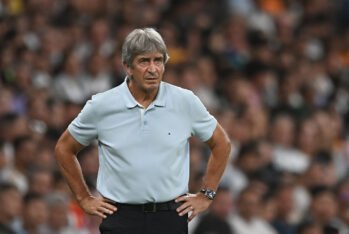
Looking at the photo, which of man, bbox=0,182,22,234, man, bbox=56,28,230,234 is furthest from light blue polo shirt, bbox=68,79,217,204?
man, bbox=0,182,22,234

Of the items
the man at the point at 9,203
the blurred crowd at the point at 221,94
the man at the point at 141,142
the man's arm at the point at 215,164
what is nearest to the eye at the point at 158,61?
the man at the point at 141,142

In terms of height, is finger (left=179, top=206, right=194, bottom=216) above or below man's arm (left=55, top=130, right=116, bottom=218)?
below

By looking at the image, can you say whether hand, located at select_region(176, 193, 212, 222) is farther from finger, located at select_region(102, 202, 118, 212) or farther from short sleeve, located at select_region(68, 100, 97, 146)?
short sleeve, located at select_region(68, 100, 97, 146)

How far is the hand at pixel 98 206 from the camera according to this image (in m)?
7.34

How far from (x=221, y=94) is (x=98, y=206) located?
7699 mm

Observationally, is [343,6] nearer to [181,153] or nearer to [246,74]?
[246,74]

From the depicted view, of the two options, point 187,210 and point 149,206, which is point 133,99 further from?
point 187,210

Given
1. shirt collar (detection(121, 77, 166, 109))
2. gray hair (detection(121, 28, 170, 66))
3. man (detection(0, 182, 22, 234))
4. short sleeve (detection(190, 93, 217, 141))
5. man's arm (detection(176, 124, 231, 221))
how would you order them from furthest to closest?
1. man (detection(0, 182, 22, 234))
2. man's arm (detection(176, 124, 231, 221))
3. short sleeve (detection(190, 93, 217, 141))
4. shirt collar (detection(121, 77, 166, 109))
5. gray hair (detection(121, 28, 170, 66))

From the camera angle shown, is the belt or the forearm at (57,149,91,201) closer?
the belt

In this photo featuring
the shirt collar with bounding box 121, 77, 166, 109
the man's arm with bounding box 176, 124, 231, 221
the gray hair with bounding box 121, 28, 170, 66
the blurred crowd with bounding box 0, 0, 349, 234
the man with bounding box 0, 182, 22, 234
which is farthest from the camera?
the blurred crowd with bounding box 0, 0, 349, 234

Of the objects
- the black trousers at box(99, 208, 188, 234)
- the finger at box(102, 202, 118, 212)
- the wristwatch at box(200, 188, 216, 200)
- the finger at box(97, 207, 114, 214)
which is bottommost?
the black trousers at box(99, 208, 188, 234)

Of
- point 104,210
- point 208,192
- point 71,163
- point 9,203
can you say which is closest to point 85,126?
point 71,163

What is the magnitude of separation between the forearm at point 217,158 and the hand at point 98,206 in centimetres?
61

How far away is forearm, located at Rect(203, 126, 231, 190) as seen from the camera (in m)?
7.57
